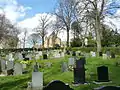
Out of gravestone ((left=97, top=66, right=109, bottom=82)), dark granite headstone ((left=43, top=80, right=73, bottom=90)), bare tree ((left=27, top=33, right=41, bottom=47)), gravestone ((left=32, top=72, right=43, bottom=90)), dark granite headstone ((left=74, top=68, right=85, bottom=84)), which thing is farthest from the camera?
bare tree ((left=27, top=33, right=41, bottom=47))

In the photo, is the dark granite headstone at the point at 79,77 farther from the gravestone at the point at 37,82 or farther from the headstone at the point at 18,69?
the headstone at the point at 18,69

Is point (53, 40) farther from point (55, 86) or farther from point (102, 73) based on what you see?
point (55, 86)

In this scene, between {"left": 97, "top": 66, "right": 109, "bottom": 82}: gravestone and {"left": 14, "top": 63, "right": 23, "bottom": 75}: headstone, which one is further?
{"left": 14, "top": 63, "right": 23, "bottom": 75}: headstone

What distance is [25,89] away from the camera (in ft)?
39.3

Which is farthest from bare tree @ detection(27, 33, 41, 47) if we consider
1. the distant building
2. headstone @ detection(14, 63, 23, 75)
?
headstone @ detection(14, 63, 23, 75)

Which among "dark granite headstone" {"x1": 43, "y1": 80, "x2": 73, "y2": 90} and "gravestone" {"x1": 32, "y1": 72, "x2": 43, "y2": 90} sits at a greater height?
"dark granite headstone" {"x1": 43, "y1": 80, "x2": 73, "y2": 90}

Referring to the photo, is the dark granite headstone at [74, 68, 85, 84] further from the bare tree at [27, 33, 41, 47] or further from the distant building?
the bare tree at [27, 33, 41, 47]

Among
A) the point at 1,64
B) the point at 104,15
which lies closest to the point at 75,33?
the point at 104,15


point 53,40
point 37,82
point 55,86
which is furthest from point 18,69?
point 53,40

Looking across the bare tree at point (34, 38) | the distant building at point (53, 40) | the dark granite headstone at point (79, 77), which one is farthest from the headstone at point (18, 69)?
the bare tree at point (34, 38)

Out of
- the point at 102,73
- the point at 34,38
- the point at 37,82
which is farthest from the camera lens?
the point at 34,38

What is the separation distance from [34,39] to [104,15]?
5862 cm

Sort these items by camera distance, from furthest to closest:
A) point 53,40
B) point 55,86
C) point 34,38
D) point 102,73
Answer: point 34,38 < point 53,40 < point 102,73 < point 55,86

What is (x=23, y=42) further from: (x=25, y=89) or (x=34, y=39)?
(x=25, y=89)
